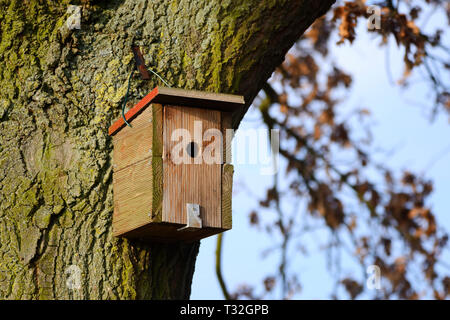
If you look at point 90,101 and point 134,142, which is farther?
point 90,101

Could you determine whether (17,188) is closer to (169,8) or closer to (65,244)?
(65,244)

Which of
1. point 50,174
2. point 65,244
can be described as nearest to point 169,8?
point 50,174

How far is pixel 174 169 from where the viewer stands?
7.27 ft

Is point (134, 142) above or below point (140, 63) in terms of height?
below

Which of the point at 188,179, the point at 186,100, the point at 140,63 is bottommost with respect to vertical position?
the point at 188,179

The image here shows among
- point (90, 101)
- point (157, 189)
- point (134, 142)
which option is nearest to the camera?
point (157, 189)

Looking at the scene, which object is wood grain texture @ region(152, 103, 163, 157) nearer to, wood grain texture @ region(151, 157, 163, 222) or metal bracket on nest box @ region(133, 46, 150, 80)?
wood grain texture @ region(151, 157, 163, 222)

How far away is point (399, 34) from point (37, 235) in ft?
9.54

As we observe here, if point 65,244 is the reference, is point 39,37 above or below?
above

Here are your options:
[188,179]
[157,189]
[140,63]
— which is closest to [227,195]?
[188,179]

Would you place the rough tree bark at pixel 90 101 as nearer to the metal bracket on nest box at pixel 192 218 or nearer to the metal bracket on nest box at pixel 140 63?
the metal bracket on nest box at pixel 140 63

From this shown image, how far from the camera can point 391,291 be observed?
5.96 metres

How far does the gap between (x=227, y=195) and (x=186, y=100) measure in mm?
340

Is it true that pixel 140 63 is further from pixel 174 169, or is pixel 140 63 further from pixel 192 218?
pixel 192 218
